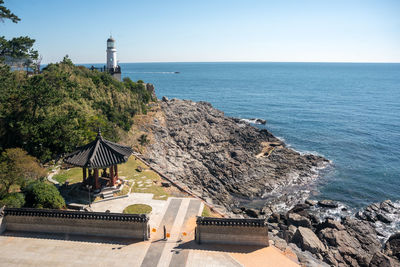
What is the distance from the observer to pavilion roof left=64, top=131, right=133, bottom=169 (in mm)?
24406

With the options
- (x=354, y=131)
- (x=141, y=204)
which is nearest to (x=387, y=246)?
(x=141, y=204)

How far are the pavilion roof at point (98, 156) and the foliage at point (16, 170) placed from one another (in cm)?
296

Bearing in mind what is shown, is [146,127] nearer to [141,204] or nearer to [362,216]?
[141,204]

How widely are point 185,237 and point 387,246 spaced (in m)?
24.3

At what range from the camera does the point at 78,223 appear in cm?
2064

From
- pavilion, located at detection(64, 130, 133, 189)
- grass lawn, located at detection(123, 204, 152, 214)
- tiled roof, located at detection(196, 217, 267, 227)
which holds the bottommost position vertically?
grass lawn, located at detection(123, 204, 152, 214)

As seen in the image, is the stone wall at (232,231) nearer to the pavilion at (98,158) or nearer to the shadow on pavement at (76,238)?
the shadow on pavement at (76,238)

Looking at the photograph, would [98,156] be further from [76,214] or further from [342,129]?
[342,129]

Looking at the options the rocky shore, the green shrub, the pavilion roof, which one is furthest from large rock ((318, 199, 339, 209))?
the green shrub

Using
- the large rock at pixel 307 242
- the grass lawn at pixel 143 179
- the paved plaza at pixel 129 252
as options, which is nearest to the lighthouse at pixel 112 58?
the grass lawn at pixel 143 179

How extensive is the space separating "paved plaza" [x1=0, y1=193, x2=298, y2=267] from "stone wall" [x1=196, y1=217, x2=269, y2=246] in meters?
0.47

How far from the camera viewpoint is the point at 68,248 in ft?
63.0

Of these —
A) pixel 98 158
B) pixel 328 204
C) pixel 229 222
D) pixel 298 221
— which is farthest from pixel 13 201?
pixel 328 204

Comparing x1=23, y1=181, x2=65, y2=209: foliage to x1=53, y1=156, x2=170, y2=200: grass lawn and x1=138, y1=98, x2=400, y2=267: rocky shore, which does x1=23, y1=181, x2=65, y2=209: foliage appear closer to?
x1=53, y1=156, x2=170, y2=200: grass lawn
